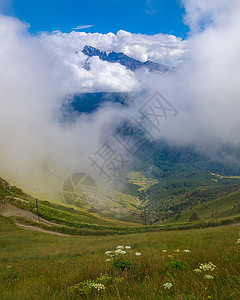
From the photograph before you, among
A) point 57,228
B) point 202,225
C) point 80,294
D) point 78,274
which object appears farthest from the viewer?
point 57,228

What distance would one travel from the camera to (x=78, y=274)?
483cm

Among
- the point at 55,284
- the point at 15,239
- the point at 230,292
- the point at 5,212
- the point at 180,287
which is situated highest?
the point at 230,292

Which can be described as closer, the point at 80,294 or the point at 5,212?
the point at 80,294

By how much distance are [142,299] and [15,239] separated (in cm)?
3303

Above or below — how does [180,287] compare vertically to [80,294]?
above

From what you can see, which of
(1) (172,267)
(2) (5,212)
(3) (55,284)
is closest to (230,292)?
(1) (172,267)

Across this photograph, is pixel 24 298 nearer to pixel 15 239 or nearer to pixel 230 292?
pixel 230 292

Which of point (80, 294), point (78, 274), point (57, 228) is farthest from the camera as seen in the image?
point (57, 228)

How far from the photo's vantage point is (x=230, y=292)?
2859mm

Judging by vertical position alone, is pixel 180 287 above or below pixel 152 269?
above

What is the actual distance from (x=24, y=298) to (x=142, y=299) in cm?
232

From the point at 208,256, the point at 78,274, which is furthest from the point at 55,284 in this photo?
the point at 208,256

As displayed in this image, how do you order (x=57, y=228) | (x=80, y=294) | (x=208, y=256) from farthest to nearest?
(x=57, y=228)
(x=208, y=256)
(x=80, y=294)

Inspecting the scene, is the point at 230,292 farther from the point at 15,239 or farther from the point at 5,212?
the point at 5,212
